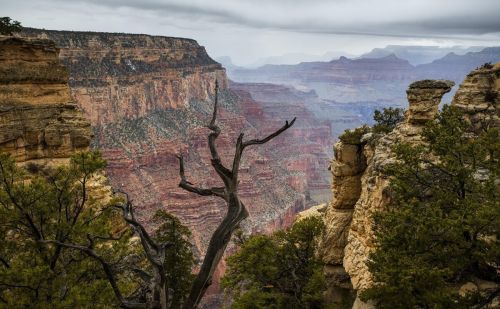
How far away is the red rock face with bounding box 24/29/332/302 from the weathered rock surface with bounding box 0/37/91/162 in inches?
1882

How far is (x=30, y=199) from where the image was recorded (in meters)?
14.0

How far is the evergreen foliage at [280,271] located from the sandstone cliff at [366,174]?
3.86ft

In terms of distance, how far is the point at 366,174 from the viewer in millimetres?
24125

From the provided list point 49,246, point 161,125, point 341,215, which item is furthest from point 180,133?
point 49,246

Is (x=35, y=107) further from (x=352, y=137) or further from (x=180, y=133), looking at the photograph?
(x=180, y=133)

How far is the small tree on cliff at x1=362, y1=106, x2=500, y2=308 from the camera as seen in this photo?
518 inches

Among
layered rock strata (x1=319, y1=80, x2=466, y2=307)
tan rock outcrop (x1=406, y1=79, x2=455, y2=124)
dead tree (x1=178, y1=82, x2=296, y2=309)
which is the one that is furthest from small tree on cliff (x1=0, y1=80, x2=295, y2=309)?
tan rock outcrop (x1=406, y1=79, x2=455, y2=124)

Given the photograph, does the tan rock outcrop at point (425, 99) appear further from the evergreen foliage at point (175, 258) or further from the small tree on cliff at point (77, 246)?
the small tree on cliff at point (77, 246)

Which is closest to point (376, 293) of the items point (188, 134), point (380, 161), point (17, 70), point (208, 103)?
point (380, 161)

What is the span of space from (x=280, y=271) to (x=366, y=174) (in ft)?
25.2

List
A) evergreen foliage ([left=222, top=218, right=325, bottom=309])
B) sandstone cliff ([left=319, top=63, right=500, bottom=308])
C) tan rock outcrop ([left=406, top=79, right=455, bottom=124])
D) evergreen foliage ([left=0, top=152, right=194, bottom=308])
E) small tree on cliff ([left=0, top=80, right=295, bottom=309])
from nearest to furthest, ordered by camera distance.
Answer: small tree on cliff ([left=0, top=80, right=295, bottom=309]) < evergreen foliage ([left=0, top=152, right=194, bottom=308]) < sandstone cliff ([left=319, top=63, right=500, bottom=308]) < evergreen foliage ([left=222, top=218, right=325, bottom=309]) < tan rock outcrop ([left=406, top=79, right=455, bottom=124])

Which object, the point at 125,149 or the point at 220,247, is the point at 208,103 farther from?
the point at 220,247

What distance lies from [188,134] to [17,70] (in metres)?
82.2

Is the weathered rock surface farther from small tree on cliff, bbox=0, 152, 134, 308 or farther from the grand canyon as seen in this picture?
small tree on cliff, bbox=0, 152, 134, 308
